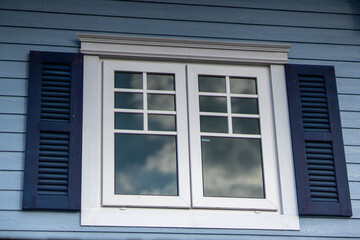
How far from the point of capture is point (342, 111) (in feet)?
17.2

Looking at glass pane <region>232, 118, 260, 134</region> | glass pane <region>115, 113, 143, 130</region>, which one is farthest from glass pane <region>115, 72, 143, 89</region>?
glass pane <region>232, 118, 260, 134</region>

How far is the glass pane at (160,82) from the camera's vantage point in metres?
5.11

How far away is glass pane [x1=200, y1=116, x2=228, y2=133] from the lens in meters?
5.04

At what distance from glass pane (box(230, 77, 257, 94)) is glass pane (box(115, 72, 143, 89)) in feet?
2.23

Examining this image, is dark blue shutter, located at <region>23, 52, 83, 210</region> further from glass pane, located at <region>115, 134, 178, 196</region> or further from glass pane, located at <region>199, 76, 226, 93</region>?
glass pane, located at <region>199, 76, 226, 93</region>

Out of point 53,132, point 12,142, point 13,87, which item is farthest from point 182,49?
point 12,142

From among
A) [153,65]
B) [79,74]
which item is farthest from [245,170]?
[79,74]

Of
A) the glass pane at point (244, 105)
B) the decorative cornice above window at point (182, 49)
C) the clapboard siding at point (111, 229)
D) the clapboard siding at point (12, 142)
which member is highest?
the decorative cornice above window at point (182, 49)

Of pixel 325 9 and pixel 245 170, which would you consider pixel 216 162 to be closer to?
pixel 245 170

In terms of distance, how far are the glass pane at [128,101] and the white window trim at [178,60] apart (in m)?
0.13

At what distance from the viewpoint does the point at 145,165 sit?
488cm

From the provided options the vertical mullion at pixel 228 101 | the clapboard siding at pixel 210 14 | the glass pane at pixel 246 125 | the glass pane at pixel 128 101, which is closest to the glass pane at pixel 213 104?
the vertical mullion at pixel 228 101

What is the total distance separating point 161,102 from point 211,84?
41 centimetres

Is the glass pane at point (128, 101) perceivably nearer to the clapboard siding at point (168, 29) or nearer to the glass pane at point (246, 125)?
the clapboard siding at point (168, 29)
